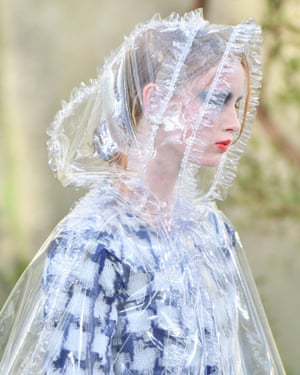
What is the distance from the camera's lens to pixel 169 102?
4.33ft

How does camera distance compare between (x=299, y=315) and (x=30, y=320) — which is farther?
(x=299, y=315)

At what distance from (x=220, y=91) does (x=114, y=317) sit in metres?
0.38

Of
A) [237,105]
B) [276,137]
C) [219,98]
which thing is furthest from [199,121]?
[276,137]

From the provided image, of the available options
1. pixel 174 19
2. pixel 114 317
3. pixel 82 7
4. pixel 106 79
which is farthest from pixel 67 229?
pixel 82 7

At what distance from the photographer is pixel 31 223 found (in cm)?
321

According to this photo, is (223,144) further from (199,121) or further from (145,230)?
(145,230)

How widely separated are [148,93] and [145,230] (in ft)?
0.71

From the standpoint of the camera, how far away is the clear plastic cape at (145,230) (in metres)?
1.26

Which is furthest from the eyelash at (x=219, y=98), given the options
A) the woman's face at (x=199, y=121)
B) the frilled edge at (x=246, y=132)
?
the frilled edge at (x=246, y=132)

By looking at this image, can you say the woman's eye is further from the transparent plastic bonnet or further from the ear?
the ear

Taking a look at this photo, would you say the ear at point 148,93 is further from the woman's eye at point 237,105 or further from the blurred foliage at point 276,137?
the blurred foliage at point 276,137

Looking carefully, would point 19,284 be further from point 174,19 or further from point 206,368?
point 174,19

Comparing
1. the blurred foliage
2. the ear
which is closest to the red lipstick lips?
the ear

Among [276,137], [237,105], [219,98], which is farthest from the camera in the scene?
[276,137]
